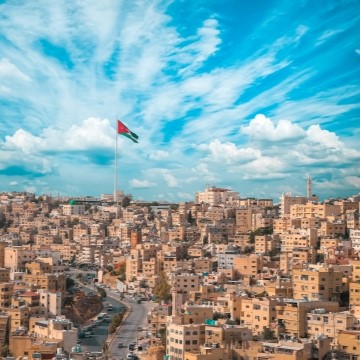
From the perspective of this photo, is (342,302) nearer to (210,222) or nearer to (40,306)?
(40,306)

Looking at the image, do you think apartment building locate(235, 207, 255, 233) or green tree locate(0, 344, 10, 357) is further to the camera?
apartment building locate(235, 207, 255, 233)

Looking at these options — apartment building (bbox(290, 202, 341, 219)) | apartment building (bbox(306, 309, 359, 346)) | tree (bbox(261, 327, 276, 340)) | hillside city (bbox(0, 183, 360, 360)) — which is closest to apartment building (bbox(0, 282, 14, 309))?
hillside city (bbox(0, 183, 360, 360))

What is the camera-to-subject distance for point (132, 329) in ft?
66.0

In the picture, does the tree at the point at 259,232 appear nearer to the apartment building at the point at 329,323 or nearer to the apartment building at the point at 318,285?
the apartment building at the point at 318,285

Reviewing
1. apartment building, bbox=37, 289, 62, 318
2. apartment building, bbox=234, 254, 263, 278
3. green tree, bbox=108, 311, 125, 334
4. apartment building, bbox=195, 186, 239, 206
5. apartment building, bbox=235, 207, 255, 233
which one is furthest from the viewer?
apartment building, bbox=195, 186, 239, 206

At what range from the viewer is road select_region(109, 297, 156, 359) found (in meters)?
17.5

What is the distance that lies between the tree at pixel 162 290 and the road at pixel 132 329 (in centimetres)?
49

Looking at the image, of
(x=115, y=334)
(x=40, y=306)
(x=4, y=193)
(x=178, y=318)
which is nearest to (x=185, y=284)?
(x=115, y=334)

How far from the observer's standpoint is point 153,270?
2811 centimetres

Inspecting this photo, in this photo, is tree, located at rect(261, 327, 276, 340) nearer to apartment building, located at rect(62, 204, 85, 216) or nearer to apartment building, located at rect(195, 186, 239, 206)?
apartment building, located at rect(195, 186, 239, 206)

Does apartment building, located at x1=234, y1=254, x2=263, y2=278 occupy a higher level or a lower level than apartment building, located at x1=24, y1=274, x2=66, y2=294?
higher

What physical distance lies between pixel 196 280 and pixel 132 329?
299cm

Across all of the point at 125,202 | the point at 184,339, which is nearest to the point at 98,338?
the point at 184,339

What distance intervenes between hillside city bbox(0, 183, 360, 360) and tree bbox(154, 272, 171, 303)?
0.07 meters
